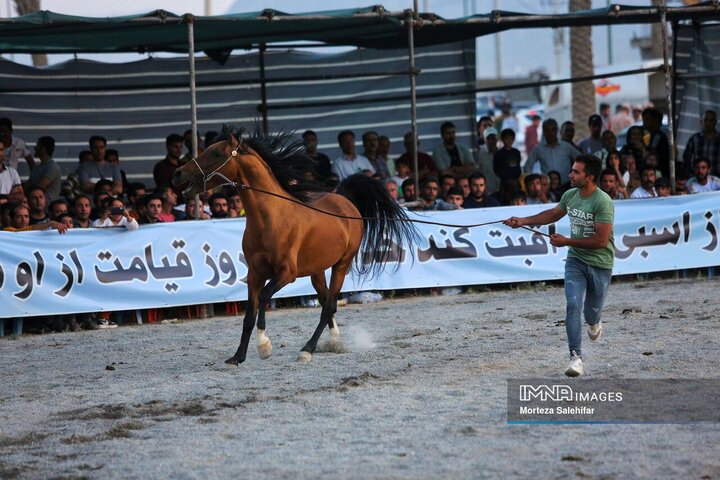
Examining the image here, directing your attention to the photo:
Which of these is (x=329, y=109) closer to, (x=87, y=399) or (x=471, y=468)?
(x=87, y=399)

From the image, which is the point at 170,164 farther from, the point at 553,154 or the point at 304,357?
the point at 304,357

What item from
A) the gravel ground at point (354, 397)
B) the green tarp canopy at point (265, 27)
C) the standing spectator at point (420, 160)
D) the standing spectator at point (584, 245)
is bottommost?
the gravel ground at point (354, 397)

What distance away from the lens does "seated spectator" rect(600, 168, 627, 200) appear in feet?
48.1

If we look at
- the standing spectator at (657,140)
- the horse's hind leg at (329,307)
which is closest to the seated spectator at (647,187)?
the standing spectator at (657,140)

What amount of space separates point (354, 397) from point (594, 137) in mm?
10728

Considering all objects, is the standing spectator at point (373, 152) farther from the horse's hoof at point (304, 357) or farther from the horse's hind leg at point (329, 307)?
the horse's hoof at point (304, 357)

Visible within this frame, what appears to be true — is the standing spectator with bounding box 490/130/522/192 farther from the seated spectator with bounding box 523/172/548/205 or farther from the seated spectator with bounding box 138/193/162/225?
the seated spectator with bounding box 138/193/162/225

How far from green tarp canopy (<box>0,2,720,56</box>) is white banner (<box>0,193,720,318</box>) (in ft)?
8.18

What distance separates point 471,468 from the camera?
5711 mm

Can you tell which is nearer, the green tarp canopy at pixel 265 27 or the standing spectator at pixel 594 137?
the green tarp canopy at pixel 265 27

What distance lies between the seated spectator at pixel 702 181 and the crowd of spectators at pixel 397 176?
0.01m

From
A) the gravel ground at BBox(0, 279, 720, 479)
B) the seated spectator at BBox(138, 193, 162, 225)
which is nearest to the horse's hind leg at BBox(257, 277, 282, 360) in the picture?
the gravel ground at BBox(0, 279, 720, 479)

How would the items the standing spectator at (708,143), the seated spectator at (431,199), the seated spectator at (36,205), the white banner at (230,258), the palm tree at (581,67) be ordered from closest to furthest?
the white banner at (230,258) → the seated spectator at (36,205) → the seated spectator at (431,199) → the standing spectator at (708,143) → the palm tree at (581,67)

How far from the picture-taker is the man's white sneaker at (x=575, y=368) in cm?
808
